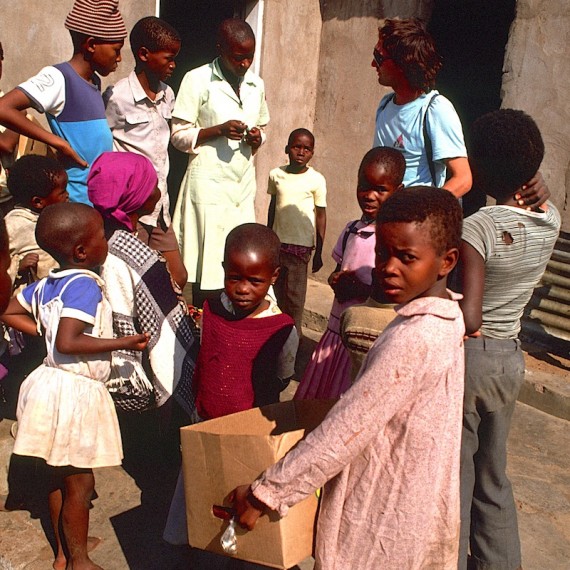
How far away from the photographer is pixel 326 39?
658 centimetres

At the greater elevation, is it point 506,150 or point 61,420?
point 506,150

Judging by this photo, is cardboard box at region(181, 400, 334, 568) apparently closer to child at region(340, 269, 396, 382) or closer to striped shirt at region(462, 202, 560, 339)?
child at region(340, 269, 396, 382)

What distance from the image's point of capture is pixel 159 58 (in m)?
4.05

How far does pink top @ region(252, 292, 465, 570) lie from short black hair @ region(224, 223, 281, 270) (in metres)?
0.87

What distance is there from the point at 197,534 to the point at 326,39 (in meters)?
5.50

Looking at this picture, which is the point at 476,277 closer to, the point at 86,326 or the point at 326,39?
the point at 86,326

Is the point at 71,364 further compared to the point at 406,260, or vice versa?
the point at 71,364

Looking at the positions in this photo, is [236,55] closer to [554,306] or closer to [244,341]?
[244,341]

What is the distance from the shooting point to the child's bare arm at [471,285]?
88.8 inches

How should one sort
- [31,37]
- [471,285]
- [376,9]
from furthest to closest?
[376,9], [31,37], [471,285]

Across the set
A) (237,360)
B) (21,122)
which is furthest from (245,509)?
(21,122)

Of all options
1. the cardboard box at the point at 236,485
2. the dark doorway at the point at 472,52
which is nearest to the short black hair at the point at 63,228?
the cardboard box at the point at 236,485

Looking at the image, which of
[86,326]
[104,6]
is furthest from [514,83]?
[86,326]

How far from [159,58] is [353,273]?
6.56 ft
